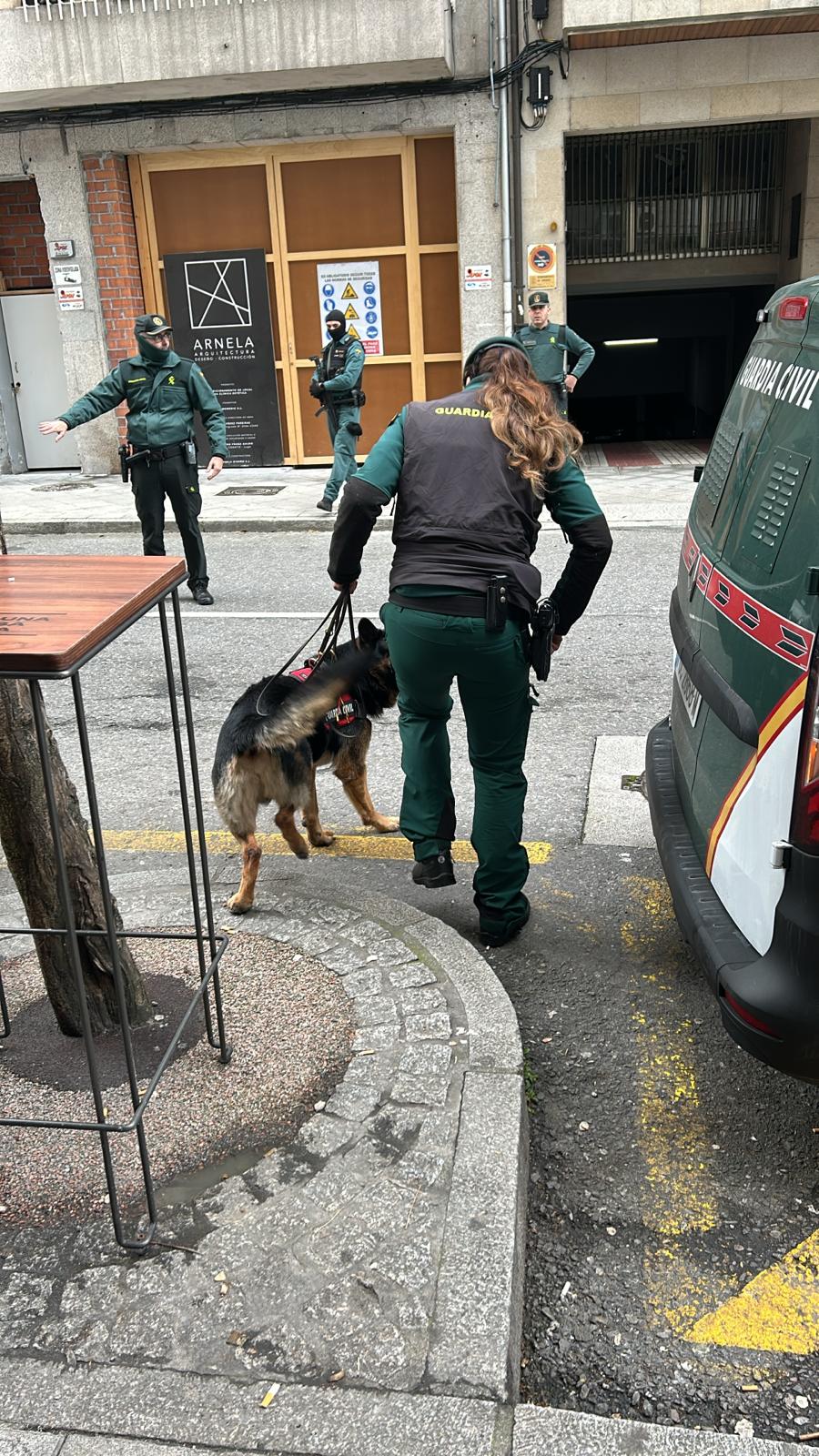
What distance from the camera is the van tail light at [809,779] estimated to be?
2.29 metres

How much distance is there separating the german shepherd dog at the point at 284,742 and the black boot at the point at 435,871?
54 cm

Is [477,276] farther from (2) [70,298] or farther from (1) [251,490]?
(2) [70,298]

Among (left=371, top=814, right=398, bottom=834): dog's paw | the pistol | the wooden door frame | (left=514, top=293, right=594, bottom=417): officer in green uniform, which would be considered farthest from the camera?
the wooden door frame

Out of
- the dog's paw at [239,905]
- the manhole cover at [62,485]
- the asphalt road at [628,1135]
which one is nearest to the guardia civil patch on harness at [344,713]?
the asphalt road at [628,1135]

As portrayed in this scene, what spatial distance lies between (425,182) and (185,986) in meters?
13.3

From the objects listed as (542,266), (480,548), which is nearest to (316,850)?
(480,548)

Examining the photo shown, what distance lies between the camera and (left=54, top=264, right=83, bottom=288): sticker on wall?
590 inches

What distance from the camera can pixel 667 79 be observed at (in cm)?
1348

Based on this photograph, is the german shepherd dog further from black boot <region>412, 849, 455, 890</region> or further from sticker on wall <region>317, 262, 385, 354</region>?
sticker on wall <region>317, 262, 385, 354</region>

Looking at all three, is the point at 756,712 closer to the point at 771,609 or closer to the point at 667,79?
the point at 771,609

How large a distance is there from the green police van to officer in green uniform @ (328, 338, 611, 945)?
1.61 ft

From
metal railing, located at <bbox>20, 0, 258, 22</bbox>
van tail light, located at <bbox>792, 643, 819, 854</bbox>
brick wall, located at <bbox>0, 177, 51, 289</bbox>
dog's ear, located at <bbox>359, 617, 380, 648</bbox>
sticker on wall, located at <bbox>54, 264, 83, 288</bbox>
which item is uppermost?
metal railing, located at <bbox>20, 0, 258, 22</bbox>

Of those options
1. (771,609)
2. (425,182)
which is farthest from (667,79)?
(771,609)

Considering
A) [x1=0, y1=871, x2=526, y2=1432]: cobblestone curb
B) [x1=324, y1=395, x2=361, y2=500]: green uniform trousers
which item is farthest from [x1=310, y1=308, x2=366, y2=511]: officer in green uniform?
[x1=0, y1=871, x2=526, y2=1432]: cobblestone curb
